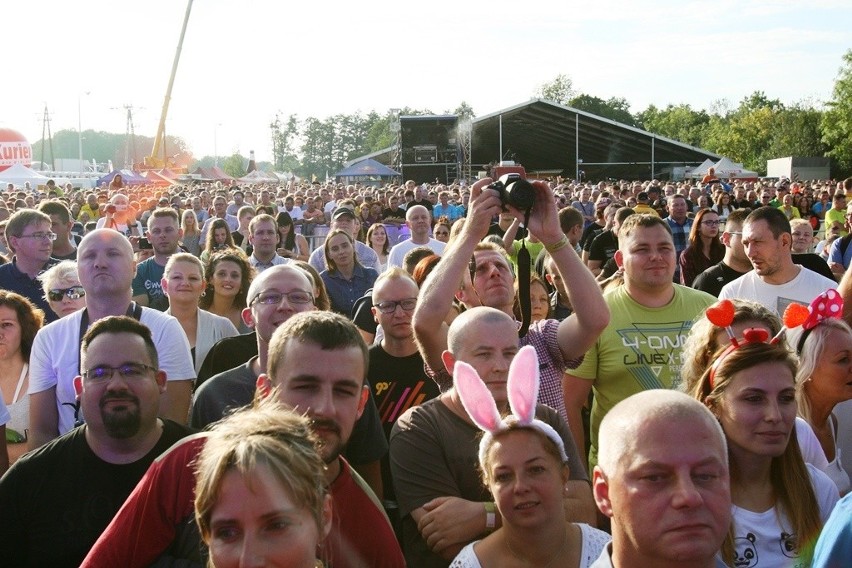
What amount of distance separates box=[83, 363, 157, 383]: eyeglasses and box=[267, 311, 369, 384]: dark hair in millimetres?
747

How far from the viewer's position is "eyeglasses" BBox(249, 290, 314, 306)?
4016 mm

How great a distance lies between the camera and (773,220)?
5707mm

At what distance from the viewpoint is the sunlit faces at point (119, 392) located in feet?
10.2

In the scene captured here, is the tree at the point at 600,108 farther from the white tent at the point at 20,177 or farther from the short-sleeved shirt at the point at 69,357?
the short-sleeved shirt at the point at 69,357

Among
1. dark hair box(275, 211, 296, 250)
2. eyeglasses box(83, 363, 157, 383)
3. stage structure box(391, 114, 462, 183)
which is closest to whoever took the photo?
eyeglasses box(83, 363, 157, 383)

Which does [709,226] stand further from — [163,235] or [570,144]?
[570,144]

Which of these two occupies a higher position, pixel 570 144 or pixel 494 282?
pixel 570 144

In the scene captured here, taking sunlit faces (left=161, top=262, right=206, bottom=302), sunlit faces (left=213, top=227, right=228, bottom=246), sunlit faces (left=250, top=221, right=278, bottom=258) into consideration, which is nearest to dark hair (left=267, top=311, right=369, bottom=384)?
sunlit faces (left=161, top=262, right=206, bottom=302)

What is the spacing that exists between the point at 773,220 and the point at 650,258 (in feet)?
5.46

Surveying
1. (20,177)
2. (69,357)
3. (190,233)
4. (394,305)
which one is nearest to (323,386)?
(394,305)

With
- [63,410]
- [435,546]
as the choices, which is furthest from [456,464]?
[63,410]

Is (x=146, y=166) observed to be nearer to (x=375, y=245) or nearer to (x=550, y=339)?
(x=375, y=245)

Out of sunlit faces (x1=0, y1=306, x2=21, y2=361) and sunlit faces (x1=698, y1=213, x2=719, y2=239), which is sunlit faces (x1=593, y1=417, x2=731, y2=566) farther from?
sunlit faces (x1=698, y1=213, x2=719, y2=239)

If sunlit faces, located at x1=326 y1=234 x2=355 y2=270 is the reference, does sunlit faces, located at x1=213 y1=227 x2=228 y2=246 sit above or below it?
above
